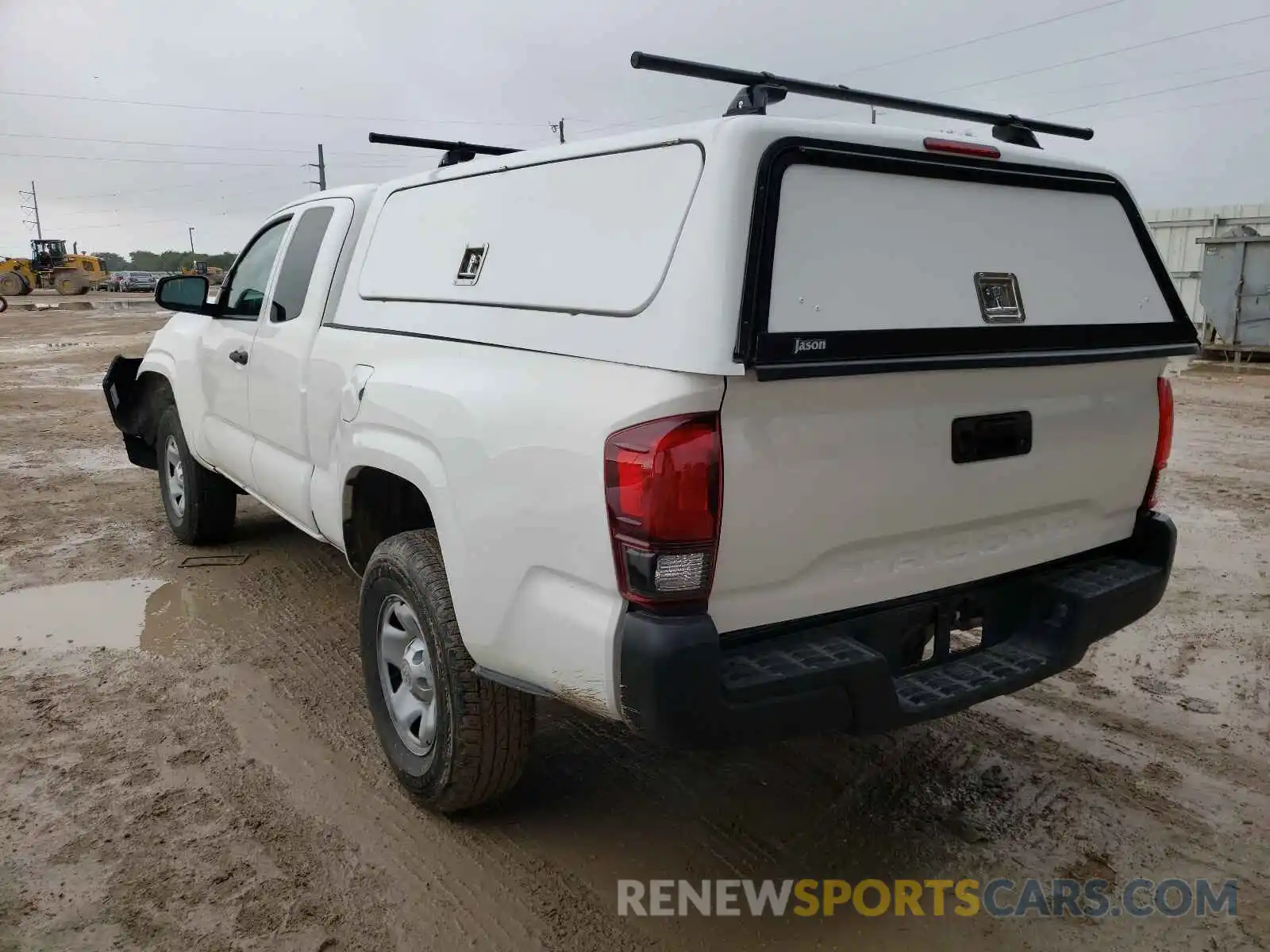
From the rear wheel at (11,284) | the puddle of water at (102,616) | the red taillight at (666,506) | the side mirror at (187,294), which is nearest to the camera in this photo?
the red taillight at (666,506)

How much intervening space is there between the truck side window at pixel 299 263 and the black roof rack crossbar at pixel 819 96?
7.13 ft

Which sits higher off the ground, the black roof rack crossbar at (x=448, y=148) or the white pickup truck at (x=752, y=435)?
the black roof rack crossbar at (x=448, y=148)

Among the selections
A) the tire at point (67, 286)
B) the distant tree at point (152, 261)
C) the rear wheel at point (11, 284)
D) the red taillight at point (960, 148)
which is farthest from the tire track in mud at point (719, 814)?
the distant tree at point (152, 261)

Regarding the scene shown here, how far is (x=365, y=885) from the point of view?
286 centimetres

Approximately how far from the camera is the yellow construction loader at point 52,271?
45.3 metres

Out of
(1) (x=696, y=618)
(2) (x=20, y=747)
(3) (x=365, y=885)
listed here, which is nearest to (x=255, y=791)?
(3) (x=365, y=885)

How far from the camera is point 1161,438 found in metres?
3.23

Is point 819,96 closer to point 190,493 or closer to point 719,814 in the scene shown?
point 719,814

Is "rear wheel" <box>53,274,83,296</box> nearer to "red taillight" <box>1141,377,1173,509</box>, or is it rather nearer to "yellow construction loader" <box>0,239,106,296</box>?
"yellow construction loader" <box>0,239,106,296</box>

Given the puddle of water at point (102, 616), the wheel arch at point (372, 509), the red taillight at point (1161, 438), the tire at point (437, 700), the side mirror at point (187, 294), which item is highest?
the side mirror at point (187, 294)

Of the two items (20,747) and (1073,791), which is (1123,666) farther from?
(20,747)

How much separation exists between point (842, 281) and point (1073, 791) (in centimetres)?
205

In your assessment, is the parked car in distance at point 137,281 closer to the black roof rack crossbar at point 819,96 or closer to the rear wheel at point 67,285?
the rear wheel at point 67,285

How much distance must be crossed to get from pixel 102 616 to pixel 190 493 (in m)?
1.04
